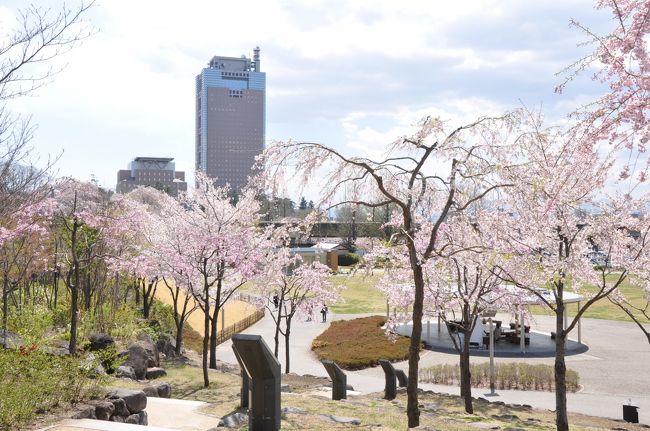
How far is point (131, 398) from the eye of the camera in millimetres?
8438

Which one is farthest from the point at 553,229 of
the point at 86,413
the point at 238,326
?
the point at 238,326

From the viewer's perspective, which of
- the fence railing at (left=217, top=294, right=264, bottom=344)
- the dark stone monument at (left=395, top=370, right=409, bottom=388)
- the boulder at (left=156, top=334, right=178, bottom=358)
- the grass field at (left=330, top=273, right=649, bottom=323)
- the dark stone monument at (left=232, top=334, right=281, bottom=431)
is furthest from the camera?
the grass field at (left=330, top=273, right=649, bottom=323)

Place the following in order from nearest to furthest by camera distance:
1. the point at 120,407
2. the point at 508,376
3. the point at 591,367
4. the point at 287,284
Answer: the point at 120,407, the point at 508,376, the point at 591,367, the point at 287,284

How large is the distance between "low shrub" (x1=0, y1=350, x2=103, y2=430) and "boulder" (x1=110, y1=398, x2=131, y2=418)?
29cm

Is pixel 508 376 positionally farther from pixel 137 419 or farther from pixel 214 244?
pixel 137 419

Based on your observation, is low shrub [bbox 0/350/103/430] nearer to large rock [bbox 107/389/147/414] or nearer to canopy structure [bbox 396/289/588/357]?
large rock [bbox 107/389/147/414]

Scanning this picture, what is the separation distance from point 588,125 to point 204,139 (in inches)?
7803

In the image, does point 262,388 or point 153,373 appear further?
point 153,373

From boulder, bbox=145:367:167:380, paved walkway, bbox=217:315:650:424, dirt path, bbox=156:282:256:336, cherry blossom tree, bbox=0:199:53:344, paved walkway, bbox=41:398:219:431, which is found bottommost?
paved walkway, bbox=217:315:650:424

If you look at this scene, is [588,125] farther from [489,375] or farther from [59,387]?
[489,375]

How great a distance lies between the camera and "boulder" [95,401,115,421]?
7695mm

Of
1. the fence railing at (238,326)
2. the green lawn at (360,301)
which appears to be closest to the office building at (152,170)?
the green lawn at (360,301)

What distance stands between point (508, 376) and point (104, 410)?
14.1m

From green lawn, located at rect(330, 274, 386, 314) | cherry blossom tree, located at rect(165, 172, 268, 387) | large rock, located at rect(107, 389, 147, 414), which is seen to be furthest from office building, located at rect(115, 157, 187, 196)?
large rock, located at rect(107, 389, 147, 414)
